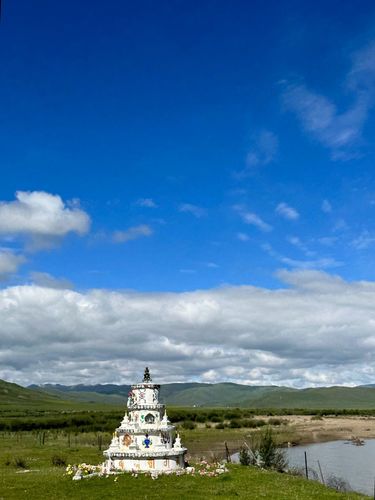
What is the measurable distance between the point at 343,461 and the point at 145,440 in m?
43.0

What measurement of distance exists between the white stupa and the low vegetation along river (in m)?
17.7

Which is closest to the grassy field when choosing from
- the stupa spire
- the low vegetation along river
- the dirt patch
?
the stupa spire

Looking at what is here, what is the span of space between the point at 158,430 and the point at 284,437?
7284 centimetres

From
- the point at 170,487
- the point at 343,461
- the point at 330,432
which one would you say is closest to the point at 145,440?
the point at 170,487

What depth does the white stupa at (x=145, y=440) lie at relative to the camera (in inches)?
1494

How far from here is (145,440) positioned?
38812 mm

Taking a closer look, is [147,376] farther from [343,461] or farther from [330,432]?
[330,432]

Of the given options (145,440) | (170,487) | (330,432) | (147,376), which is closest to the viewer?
(170,487)

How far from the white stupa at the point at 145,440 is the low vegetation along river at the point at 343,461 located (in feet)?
58.0

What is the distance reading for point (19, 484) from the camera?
3553 cm

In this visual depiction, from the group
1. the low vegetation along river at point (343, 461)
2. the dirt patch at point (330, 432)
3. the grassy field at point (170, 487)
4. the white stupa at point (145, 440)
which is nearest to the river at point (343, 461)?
the low vegetation along river at point (343, 461)

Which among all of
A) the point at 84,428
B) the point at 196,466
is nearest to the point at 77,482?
the point at 196,466

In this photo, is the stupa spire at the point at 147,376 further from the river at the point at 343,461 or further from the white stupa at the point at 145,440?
the river at the point at 343,461

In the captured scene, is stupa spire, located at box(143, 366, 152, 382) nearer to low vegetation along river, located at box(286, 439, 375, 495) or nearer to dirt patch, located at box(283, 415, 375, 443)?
low vegetation along river, located at box(286, 439, 375, 495)
